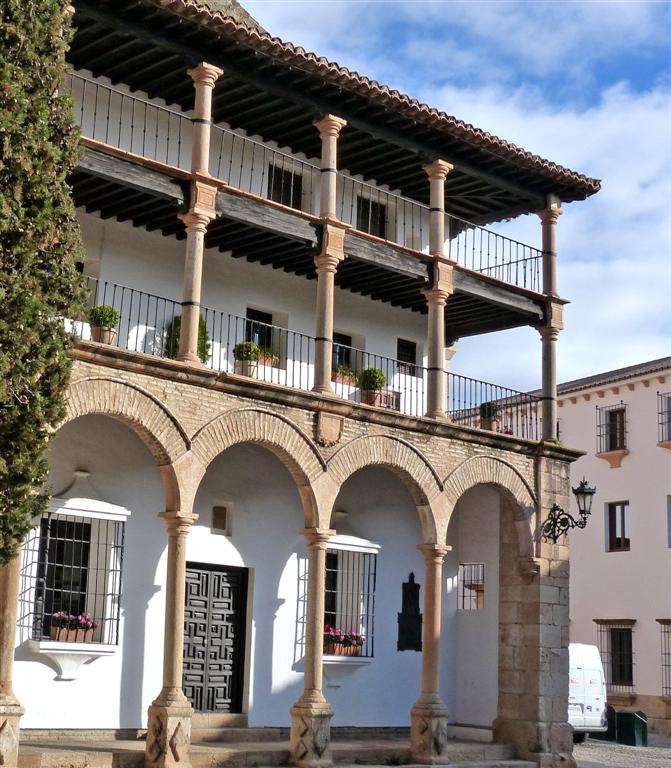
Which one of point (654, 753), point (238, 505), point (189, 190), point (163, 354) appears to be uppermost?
point (189, 190)

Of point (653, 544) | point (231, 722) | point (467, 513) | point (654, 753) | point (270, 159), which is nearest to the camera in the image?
point (231, 722)

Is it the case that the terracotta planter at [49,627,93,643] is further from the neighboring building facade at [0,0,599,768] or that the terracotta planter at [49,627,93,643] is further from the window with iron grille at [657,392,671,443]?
the window with iron grille at [657,392,671,443]

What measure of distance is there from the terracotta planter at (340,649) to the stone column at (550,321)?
471 cm

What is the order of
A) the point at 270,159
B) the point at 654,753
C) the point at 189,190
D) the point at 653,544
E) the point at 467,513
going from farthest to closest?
the point at 653,544, the point at 654,753, the point at 467,513, the point at 270,159, the point at 189,190

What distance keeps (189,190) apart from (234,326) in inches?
115

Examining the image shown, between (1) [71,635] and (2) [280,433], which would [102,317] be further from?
(1) [71,635]

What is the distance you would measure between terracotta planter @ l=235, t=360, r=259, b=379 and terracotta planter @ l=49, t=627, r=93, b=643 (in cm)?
408

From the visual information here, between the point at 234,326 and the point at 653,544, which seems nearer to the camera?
the point at 234,326

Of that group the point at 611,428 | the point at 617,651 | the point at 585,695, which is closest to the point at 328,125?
the point at 585,695

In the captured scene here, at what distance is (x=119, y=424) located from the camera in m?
17.7

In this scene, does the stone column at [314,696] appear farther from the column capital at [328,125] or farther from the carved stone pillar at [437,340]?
the column capital at [328,125]

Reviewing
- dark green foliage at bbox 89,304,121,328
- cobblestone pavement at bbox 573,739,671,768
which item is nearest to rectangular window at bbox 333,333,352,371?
dark green foliage at bbox 89,304,121,328

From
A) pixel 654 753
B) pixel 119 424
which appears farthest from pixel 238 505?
pixel 654 753

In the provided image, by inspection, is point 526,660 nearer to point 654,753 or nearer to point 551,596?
point 551,596
